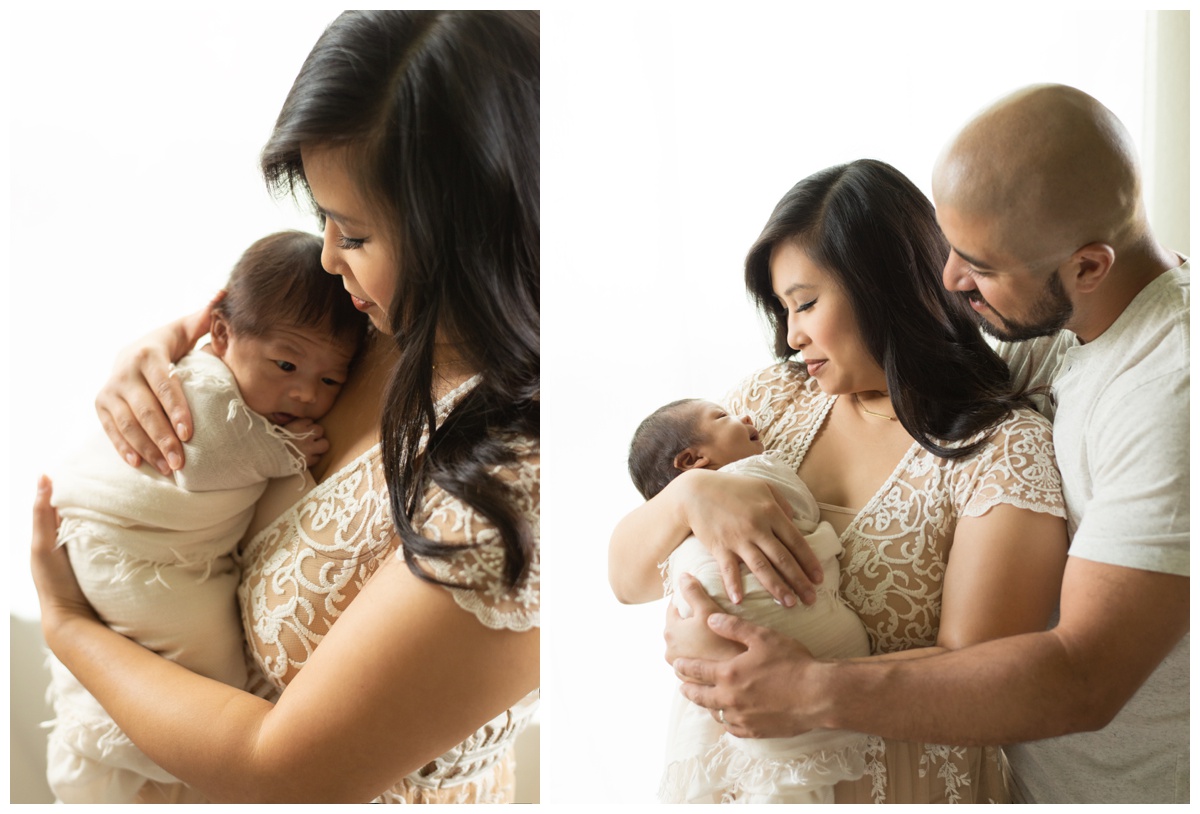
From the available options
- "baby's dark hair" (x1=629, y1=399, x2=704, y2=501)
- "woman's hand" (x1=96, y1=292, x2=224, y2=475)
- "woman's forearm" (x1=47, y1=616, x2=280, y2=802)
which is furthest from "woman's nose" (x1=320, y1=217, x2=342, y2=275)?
"woman's forearm" (x1=47, y1=616, x2=280, y2=802)

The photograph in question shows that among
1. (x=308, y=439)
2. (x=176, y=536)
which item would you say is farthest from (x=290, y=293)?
Answer: (x=176, y=536)

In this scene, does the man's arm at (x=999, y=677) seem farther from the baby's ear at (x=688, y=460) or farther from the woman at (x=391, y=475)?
the woman at (x=391, y=475)

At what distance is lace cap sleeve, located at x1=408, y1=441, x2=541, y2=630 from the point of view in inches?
53.6

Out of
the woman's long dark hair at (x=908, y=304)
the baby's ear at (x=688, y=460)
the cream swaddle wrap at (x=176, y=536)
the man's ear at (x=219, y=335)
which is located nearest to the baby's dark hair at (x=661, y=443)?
the baby's ear at (x=688, y=460)

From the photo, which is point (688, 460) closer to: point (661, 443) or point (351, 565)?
point (661, 443)

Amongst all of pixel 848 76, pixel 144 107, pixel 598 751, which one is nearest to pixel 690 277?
pixel 848 76

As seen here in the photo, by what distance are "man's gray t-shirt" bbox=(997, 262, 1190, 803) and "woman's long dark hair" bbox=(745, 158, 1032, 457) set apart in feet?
0.21

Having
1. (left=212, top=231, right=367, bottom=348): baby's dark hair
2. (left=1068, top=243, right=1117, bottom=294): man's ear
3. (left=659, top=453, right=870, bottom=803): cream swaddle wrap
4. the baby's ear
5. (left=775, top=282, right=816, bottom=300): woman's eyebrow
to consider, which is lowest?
(left=659, top=453, right=870, bottom=803): cream swaddle wrap

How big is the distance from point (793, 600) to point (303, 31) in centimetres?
106

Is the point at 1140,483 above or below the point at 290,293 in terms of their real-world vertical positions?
below

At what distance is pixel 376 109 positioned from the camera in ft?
4.54

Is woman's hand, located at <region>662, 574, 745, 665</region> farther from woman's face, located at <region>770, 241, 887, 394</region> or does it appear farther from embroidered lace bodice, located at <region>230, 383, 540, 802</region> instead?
woman's face, located at <region>770, 241, 887, 394</region>

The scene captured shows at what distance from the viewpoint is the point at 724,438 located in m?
1.49

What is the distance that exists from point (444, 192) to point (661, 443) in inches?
18.3
